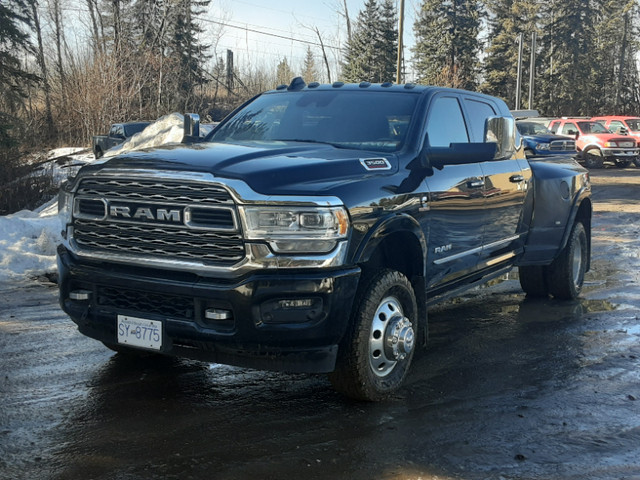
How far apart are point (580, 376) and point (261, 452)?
2.62 metres

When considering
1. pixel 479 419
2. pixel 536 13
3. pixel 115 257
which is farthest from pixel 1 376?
pixel 536 13

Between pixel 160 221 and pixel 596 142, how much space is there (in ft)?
95.4

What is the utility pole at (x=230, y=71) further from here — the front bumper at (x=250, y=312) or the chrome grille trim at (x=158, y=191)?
the front bumper at (x=250, y=312)

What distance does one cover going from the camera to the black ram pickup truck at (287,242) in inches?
154

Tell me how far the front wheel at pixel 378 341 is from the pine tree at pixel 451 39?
175ft

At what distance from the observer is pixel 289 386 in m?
4.84

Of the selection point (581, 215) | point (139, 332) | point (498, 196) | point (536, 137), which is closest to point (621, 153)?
point (536, 137)

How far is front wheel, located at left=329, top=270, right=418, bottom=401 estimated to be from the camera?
167 inches

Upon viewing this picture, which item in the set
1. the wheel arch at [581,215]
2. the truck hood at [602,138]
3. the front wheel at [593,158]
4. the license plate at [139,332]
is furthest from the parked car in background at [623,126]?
the license plate at [139,332]

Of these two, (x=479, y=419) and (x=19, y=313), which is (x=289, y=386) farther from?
(x=19, y=313)

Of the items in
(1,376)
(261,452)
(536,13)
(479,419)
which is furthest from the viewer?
(536,13)

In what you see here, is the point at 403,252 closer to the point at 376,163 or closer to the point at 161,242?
the point at 376,163

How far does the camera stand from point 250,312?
387cm

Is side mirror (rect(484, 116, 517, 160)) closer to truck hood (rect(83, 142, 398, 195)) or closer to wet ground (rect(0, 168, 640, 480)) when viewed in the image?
truck hood (rect(83, 142, 398, 195))
